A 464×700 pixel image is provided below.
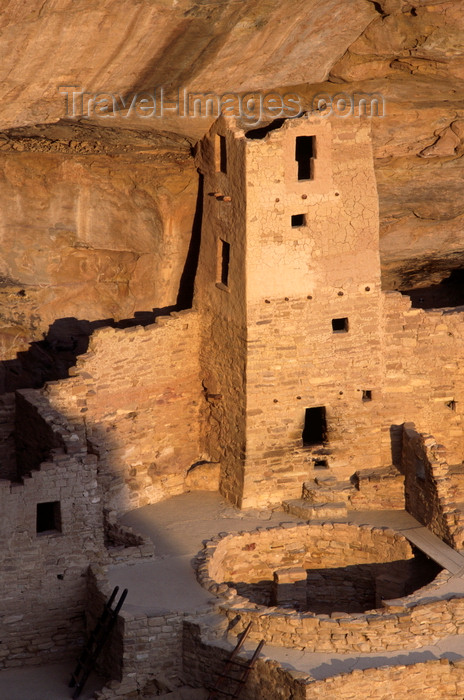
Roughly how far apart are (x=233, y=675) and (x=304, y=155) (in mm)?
9748

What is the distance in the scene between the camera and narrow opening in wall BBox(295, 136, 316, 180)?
28656 millimetres

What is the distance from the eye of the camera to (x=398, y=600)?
25.5m

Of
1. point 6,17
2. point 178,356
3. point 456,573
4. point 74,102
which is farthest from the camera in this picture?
point 178,356

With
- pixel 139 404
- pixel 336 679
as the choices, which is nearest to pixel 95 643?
pixel 336 679

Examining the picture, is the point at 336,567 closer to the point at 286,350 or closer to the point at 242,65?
the point at 286,350

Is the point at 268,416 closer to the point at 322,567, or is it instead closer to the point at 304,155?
the point at 322,567

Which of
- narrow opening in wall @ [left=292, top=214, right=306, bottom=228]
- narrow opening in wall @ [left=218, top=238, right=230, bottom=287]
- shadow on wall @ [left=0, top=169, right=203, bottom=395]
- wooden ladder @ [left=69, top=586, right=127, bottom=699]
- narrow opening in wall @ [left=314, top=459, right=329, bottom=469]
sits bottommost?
wooden ladder @ [left=69, top=586, right=127, bottom=699]

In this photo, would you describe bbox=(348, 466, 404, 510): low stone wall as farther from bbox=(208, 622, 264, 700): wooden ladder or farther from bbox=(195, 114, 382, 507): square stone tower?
bbox=(208, 622, 264, 700): wooden ladder

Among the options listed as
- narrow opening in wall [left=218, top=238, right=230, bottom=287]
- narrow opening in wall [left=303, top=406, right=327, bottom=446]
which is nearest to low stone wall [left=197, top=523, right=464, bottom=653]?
narrow opening in wall [left=303, top=406, right=327, bottom=446]

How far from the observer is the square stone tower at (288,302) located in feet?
90.8

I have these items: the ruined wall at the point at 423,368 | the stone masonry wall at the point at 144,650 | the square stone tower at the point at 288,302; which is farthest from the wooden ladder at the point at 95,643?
the ruined wall at the point at 423,368

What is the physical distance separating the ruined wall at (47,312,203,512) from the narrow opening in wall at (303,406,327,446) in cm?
217

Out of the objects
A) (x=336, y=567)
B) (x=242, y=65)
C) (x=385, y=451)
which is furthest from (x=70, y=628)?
(x=242, y=65)

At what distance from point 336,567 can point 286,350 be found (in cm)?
395
